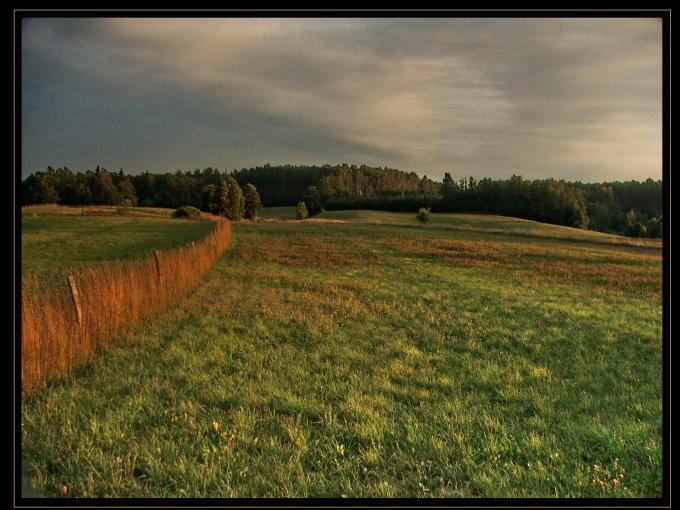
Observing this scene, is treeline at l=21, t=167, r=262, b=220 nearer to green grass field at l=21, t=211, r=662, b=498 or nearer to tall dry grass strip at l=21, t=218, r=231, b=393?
tall dry grass strip at l=21, t=218, r=231, b=393

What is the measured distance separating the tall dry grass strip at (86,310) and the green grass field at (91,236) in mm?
10406

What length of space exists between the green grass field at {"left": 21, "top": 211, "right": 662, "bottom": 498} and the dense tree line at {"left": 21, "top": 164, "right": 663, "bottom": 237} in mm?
2612

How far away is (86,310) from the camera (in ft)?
24.1

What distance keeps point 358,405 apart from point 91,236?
1436 inches

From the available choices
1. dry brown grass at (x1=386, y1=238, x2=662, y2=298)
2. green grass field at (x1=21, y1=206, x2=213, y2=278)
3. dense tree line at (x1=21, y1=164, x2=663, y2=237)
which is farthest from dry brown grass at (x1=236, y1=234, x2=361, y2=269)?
green grass field at (x1=21, y1=206, x2=213, y2=278)

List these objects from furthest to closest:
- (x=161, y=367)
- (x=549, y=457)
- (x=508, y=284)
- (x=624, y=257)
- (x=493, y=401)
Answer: (x=624, y=257) → (x=508, y=284) → (x=161, y=367) → (x=493, y=401) → (x=549, y=457)

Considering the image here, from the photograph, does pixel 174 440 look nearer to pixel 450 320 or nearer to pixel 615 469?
pixel 615 469

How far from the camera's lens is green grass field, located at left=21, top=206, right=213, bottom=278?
2303 centimetres

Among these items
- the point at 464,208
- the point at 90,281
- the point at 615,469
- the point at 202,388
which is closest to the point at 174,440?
the point at 202,388

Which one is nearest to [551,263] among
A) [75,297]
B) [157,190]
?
[157,190]

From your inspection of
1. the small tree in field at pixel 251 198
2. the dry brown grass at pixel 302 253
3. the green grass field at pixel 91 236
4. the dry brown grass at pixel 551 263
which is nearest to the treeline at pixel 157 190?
the small tree in field at pixel 251 198
